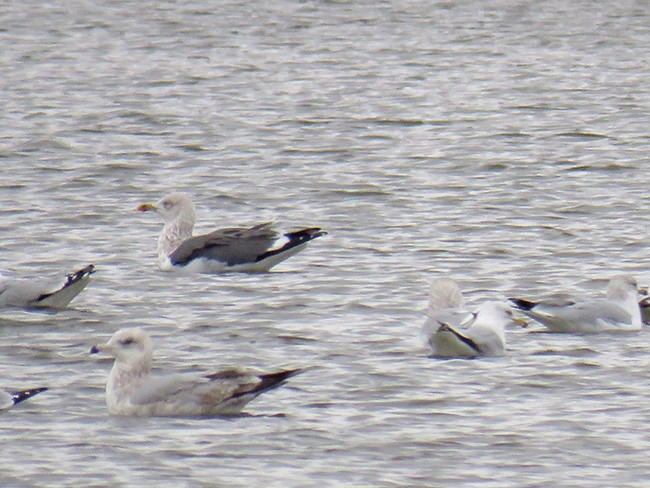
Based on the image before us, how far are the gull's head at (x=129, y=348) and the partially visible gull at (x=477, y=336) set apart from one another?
1.93 m

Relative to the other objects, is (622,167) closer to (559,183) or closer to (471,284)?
(559,183)

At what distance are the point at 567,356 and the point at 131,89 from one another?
707 inches

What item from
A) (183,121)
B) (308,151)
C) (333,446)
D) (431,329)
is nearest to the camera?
(333,446)

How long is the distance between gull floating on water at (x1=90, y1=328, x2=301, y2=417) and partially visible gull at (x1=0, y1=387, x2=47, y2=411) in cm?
40

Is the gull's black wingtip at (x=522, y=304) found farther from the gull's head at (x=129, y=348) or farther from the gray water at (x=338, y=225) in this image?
the gull's head at (x=129, y=348)

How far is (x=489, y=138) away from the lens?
24188 millimetres

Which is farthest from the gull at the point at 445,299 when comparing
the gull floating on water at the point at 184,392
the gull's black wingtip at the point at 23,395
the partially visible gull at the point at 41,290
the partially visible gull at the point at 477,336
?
the gull's black wingtip at the point at 23,395

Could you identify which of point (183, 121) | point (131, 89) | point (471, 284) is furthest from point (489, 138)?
point (471, 284)

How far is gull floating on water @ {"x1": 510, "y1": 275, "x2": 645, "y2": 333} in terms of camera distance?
1246cm

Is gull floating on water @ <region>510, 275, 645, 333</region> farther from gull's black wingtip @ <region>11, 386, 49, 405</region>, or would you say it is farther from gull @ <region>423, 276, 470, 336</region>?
gull's black wingtip @ <region>11, 386, 49, 405</region>

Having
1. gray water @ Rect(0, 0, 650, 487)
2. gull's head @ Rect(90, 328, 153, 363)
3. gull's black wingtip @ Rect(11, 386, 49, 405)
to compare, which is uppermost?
gull's head @ Rect(90, 328, 153, 363)

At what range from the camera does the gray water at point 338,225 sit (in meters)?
9.85

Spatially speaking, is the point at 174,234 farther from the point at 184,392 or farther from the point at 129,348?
the point at 184,392

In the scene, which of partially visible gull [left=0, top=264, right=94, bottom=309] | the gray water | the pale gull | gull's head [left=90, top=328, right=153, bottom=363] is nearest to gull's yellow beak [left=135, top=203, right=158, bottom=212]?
the gray water
